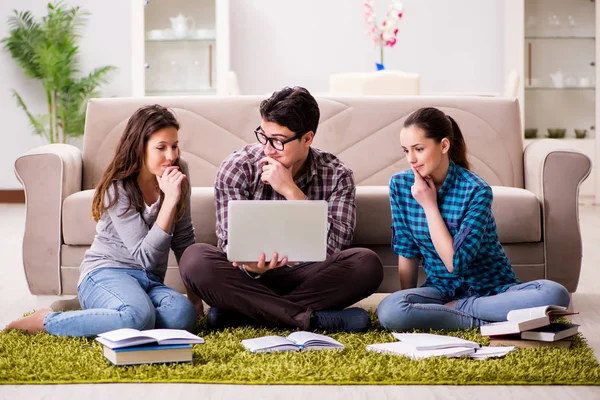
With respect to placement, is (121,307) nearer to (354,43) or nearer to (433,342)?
(433,342)

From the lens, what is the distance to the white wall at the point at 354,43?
7.08 m

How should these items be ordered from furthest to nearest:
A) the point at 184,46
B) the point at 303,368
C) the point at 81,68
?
the point at 81,68
the point at 184,46
the point at 303,368

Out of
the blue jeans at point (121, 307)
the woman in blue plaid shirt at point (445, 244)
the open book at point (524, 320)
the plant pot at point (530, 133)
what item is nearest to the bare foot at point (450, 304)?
the woman in blue plaid shirt at point (445, 244)

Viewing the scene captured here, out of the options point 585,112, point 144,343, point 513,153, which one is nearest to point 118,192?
point 144,343

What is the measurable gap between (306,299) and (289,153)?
411 millimetres

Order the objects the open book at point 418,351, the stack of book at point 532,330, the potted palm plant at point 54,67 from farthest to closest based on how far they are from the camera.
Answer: the potted palm plant at point 54,67 < the stack of book at point 532,330 < the open book at point 418,351

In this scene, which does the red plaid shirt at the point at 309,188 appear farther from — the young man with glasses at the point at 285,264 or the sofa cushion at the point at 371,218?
the sofa cushion at the point at 371,218

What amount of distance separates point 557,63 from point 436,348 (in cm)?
543

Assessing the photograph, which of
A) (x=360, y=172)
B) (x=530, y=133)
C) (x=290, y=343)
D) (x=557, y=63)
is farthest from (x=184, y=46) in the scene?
(x=290, y=343)

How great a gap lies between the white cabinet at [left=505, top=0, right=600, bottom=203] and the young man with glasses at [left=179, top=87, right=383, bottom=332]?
483cm

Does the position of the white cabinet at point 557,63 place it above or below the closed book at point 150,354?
above

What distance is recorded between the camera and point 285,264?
7.34 feet

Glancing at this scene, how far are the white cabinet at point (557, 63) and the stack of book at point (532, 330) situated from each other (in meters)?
4.98

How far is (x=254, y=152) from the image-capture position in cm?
241
